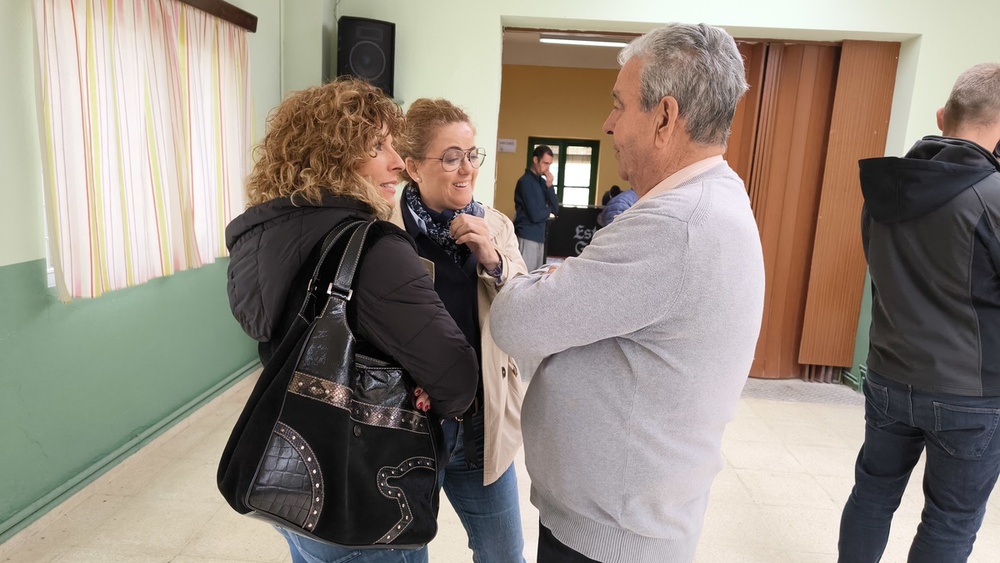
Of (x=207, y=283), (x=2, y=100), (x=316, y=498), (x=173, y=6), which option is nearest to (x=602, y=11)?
(x=173, y=6)

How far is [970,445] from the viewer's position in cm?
161

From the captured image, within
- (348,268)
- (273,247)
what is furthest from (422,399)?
(273,247)

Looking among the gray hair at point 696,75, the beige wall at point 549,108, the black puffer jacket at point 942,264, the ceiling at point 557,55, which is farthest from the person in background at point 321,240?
the beige wall at point 549,108

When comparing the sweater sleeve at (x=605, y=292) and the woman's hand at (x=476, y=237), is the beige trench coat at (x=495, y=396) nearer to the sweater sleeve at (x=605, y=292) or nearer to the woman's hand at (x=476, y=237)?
the woman's hand at (x=476, y=237)

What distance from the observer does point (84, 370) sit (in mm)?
2455

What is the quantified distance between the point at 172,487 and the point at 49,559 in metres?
0.52

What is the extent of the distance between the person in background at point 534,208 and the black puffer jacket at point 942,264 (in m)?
4.38

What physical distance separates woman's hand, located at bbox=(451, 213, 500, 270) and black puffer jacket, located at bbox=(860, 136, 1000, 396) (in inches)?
45.8

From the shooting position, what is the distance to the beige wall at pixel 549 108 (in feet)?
30.4

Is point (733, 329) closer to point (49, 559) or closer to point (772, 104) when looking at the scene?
point (49, 559)

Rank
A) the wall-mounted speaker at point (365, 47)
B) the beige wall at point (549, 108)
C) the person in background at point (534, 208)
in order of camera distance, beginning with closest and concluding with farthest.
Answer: the wall-mounted speaker at point (365, 47) < the person in background at point (534, 208) < the beige wall at point (549, 108)

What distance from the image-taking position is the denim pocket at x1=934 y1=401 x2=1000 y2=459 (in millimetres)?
1603

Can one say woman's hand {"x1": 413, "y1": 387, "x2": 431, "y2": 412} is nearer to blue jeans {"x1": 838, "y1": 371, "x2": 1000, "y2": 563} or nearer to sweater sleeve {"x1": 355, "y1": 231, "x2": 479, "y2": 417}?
sweater sleeve {"x1": 355, "y1": 231, "x2": 479, "y2": 417}

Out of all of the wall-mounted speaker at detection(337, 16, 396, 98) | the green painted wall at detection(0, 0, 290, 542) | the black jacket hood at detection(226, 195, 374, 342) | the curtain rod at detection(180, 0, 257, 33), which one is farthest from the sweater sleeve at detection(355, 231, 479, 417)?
the wall-mounted speaker at detection(337, 16, 396, 98)
